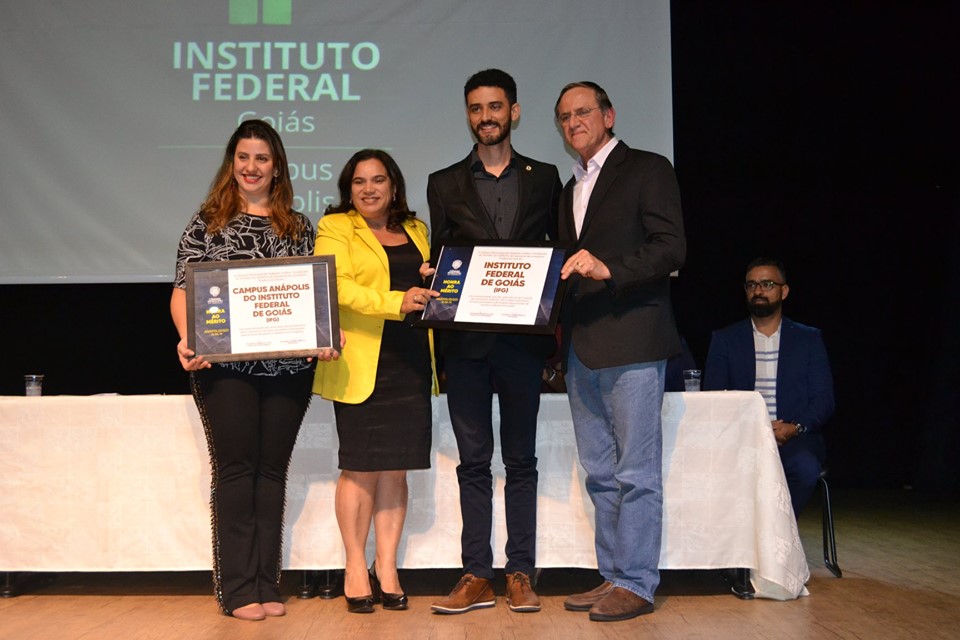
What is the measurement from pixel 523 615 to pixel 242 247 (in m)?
1.46

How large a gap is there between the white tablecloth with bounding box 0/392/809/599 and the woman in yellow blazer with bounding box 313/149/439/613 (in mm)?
245

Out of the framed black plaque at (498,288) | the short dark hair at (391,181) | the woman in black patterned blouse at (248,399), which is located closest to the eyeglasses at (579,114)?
the framed black plaque at (498,288)

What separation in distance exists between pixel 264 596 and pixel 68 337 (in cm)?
346

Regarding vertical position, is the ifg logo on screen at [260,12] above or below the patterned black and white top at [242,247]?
above

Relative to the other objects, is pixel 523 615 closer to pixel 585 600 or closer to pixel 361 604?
pixel 585 600

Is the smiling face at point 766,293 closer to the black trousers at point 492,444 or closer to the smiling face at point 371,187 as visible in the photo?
the black trousers at point 492,444

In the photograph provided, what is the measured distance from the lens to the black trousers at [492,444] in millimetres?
2938

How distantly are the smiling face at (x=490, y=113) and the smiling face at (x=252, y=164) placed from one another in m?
0.68

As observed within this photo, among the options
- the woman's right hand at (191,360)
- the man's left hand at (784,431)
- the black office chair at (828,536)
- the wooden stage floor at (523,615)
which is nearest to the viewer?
the wooden stage floor at (523,615)

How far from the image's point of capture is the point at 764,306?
13.6ft

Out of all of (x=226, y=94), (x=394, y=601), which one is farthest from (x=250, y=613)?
(x=226, y=94)

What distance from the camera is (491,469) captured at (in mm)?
3178

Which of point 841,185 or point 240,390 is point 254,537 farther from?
point 841,185

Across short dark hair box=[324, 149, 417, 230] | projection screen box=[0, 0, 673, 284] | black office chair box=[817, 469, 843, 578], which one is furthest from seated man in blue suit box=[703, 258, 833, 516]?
short dark hair box=[324, 149, 417, 230]
